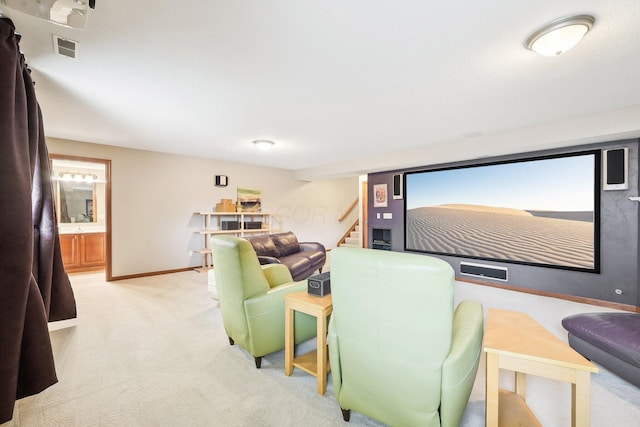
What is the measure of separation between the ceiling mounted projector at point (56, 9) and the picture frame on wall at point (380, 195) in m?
5.34

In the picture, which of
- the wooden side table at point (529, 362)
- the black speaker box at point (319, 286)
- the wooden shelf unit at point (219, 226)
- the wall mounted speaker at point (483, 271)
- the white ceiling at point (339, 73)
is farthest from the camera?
the wooden shelf unit at point (219, 226)

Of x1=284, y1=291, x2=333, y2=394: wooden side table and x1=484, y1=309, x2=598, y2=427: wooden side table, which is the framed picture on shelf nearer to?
x1=284, y1=291, x2=333, y2=394: wooden side table

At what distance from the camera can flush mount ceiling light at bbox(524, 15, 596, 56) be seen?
1.59 meters

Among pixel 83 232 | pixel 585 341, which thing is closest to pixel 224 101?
pixel 585 341

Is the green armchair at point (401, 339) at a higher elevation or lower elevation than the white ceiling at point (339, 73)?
lower

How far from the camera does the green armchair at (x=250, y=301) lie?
6.73 feet

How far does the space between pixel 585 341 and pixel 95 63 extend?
4.47m

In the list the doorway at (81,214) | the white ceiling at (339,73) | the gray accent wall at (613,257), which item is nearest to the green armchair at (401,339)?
the white ceiling at (339,73)

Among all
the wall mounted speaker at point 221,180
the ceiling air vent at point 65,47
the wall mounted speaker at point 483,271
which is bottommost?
the wall mounted speaker at point 483,271

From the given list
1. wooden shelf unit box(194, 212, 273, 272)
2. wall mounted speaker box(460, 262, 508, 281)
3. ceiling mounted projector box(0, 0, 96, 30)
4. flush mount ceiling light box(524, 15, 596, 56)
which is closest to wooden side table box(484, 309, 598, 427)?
flush mount ceiling light box(524, 15, 596, 56)

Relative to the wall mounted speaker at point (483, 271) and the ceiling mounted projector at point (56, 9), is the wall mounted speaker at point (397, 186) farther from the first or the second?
the ceiling mounted projector at point (56, 9)

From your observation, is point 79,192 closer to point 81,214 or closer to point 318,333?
point 81,214

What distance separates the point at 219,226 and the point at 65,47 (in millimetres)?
4435

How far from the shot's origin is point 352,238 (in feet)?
27.5
